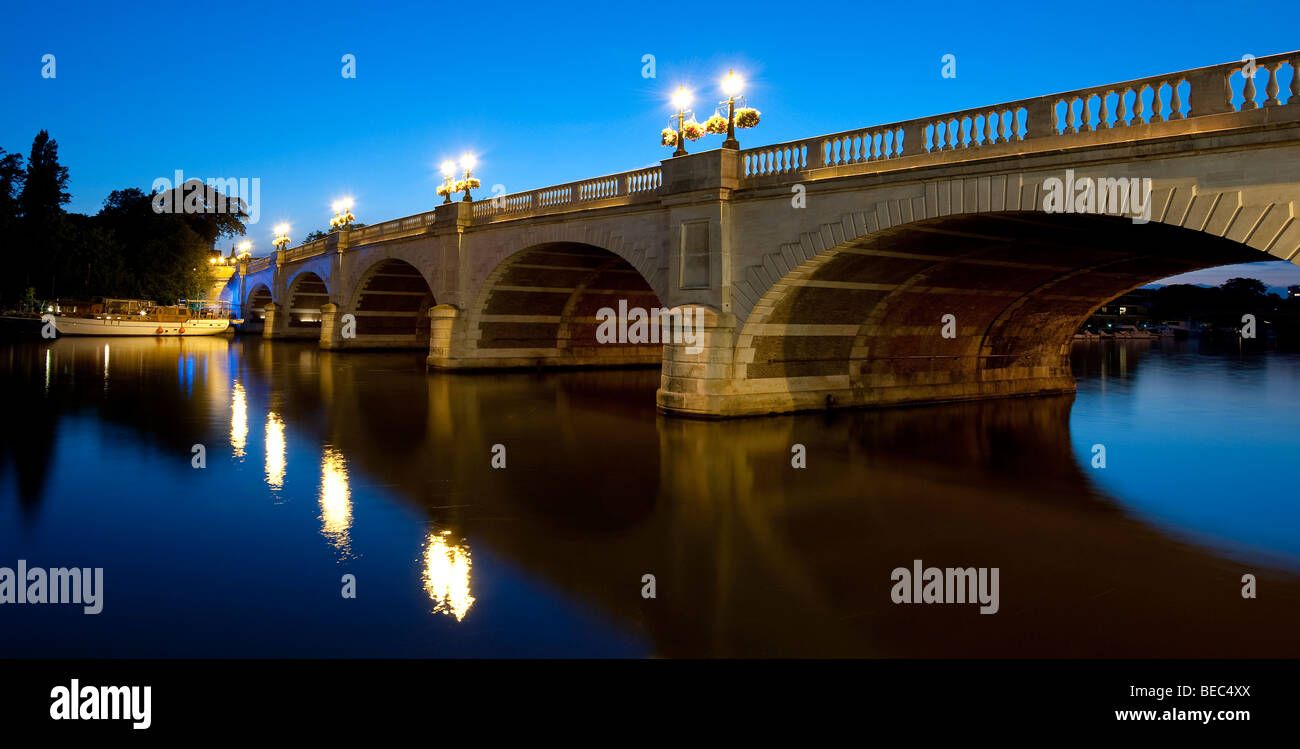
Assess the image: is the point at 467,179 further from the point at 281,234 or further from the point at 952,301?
the point at 281,234

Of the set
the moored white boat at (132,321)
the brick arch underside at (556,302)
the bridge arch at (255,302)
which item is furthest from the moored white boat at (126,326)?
the brick arch underside at (556,302)

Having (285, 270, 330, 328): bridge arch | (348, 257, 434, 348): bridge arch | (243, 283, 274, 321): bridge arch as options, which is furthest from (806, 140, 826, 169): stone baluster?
(243, 283, 274, 321): bridge arch

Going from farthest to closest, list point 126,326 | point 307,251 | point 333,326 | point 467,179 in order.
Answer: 1. point 126,326
2. point 307,251
3. point 333,326
4. point 467,179

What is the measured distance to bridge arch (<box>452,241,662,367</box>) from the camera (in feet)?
102

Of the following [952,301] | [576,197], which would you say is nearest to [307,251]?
[576,197]

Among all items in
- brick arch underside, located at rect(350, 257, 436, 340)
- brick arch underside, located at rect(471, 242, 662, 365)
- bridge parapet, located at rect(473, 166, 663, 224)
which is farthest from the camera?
brick arch underside, located at rect(350, 257, 436, 340)

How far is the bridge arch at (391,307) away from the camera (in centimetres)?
4506

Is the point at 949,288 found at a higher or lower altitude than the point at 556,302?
lower

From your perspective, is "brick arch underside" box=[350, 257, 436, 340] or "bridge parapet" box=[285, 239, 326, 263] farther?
"bridge parapet" box=[285, 239, 326, 263]

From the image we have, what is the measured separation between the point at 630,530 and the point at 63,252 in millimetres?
65128

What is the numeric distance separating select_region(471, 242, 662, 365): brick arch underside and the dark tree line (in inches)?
1648

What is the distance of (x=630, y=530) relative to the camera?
10.2 m

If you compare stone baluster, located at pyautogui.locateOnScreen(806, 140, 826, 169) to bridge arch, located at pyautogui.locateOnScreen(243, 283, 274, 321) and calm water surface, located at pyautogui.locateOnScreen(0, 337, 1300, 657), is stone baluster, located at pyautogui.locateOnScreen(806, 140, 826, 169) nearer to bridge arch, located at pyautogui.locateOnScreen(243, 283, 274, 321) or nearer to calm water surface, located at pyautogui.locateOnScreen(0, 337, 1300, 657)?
calm water surface, located at pyautogui.locateOnScreen(0, 337, 1300, 657)
